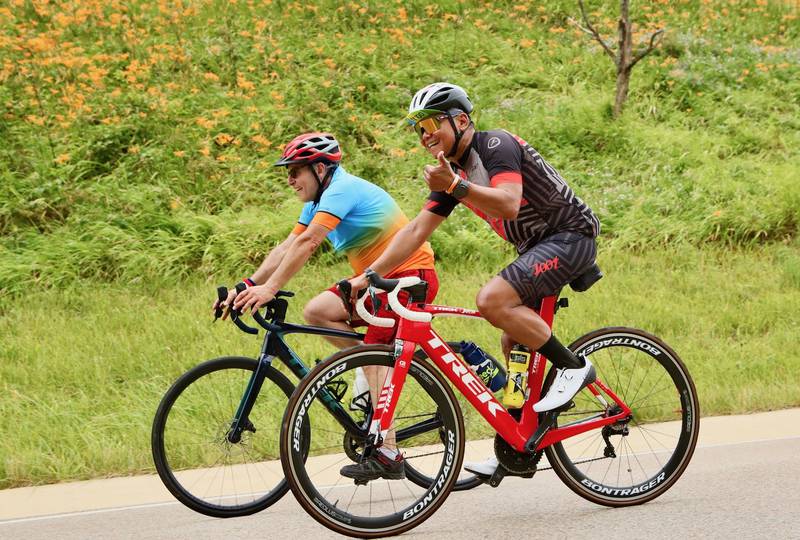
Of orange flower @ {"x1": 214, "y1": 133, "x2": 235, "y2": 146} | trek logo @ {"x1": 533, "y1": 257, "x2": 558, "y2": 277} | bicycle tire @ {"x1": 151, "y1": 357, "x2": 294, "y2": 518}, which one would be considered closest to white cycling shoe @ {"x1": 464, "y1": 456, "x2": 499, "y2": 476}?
trek logo @ {"x1": 533, "y1": 257, "x2": 558, "y2": 277}

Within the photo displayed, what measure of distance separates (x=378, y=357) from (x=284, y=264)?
0.85m

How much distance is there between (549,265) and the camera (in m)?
5.02

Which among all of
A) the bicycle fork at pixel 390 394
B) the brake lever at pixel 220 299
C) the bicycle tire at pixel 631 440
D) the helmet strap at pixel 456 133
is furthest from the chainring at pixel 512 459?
the brake lever at pixel 220 299

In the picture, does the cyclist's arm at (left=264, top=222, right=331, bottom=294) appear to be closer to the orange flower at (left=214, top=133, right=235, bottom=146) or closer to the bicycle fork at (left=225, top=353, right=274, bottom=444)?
the bicycle fork at (left=225, top=353, right=274, bottom=444)

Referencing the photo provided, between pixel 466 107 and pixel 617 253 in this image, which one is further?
pixel 617 253

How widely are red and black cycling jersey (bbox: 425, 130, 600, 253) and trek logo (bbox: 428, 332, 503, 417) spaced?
0.67 metres

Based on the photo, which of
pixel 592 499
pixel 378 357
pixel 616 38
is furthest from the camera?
pixel 616 38

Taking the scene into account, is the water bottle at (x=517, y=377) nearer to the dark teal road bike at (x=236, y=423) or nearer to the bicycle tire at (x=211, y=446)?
the dark teal road bike at (x=236, y=423)

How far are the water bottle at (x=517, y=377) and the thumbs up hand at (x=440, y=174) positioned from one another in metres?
1.05

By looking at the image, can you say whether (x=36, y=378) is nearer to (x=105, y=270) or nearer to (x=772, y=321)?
(x=105, y=270)

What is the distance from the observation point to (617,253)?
10914mm

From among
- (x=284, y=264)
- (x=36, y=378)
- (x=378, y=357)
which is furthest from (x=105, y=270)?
(x=378, y=357)

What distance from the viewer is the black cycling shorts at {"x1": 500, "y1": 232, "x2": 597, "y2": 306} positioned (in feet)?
16.3

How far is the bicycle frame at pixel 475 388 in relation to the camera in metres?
4.84
